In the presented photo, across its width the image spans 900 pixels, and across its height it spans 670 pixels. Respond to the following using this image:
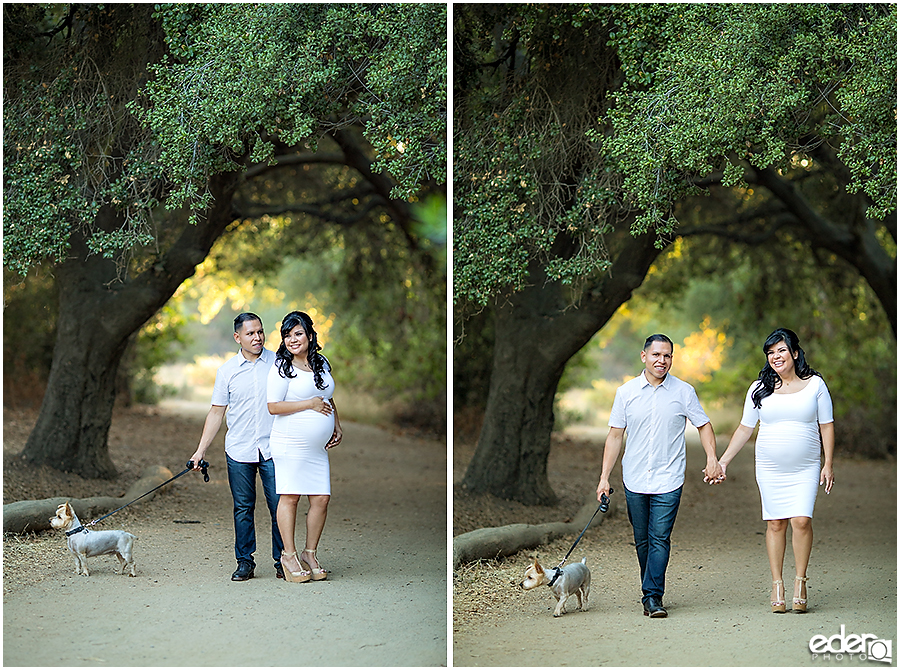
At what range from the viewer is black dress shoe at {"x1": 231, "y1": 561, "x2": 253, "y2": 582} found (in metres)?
4.95

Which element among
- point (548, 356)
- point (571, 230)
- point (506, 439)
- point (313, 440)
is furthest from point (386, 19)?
point (506, 439)

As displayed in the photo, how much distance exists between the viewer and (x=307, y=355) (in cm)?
468

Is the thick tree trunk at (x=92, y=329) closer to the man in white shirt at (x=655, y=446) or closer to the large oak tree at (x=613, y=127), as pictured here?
the large oak tree at (x=613, y=127)

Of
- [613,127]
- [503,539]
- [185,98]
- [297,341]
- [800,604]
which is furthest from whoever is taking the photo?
[503,539]

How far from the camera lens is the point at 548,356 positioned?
7.29 meters

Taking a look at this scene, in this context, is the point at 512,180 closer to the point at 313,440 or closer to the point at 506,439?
the point at 313,440

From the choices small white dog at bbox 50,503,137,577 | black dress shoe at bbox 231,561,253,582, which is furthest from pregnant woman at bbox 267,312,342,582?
small white dog at bbox 50,503,137,577

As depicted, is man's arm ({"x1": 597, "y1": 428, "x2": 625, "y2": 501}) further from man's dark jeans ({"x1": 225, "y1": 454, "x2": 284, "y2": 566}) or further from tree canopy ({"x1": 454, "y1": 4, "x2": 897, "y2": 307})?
man's dark jeans ({"x1": 225, "y1": 454, "x2": 284, "y2": 566})

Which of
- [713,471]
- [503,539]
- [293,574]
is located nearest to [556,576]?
[713,471]

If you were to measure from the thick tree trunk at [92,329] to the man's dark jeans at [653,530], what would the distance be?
4250 mm

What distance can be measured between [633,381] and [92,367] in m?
4.95

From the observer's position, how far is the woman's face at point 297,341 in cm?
458

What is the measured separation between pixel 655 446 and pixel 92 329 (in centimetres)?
500

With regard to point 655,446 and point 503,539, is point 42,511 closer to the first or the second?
point 503,539
